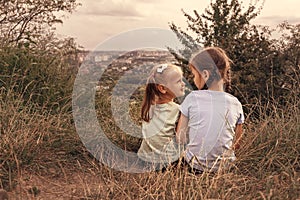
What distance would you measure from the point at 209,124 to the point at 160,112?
1.91ft

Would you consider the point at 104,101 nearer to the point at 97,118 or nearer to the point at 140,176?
the point at 97,118

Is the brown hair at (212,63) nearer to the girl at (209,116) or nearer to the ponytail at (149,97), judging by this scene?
the girl at (209,116)

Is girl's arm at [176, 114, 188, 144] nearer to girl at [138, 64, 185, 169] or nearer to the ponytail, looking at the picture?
girl at [138, 64, 185, 169]

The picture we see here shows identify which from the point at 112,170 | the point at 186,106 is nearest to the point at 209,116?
the point at 186,106

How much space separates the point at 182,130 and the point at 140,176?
461mm

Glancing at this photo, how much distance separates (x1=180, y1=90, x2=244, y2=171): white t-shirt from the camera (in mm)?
Result: 3590

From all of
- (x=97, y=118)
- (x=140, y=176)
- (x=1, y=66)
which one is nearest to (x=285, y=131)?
(x=140, y=176)

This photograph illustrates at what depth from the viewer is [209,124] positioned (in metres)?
3.59

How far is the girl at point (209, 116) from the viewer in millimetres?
3592

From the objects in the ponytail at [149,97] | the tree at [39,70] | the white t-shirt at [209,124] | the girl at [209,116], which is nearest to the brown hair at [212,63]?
the girl at [209,116]

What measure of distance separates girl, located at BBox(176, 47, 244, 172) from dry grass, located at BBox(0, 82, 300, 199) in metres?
0.17

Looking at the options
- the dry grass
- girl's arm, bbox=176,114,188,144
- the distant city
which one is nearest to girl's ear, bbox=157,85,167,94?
girl's arm, bbox=176,114,188,144

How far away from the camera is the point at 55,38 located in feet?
26.3

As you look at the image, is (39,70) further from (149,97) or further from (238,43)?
(238,43)
